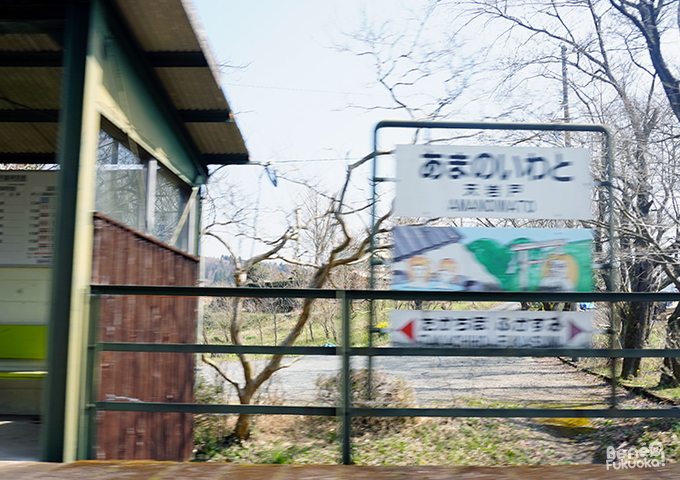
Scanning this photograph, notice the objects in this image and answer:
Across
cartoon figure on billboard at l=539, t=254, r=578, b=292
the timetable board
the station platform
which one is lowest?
the station platform

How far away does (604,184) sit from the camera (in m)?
5.16

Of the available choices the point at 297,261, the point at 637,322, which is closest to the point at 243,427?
the point at 297,261

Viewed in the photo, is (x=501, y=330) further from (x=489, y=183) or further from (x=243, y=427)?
(x=243, y=427)


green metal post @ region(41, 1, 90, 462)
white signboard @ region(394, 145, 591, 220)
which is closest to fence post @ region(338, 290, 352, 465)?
white signboard @ region(394, 145, 591, 220)

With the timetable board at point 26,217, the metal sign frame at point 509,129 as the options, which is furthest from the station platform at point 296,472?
the timetable board at point 26,217

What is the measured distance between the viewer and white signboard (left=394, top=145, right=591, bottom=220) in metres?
4.93

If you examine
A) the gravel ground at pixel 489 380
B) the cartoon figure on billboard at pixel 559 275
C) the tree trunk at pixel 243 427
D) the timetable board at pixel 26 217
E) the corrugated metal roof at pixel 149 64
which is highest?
the corrugated metal roof at pixel 149 64

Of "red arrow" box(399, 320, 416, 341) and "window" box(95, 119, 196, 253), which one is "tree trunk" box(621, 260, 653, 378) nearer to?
"red arrow" box(399, 320, 416, 341)

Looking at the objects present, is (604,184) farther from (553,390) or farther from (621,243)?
(621,243)

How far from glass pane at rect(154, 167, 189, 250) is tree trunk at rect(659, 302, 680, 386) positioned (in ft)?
26.0

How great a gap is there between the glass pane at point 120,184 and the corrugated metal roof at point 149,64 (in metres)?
0.89

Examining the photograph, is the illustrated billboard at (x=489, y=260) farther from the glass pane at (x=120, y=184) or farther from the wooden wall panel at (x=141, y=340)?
the glass pane at (x=120, y=184)

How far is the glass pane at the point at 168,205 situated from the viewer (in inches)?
237

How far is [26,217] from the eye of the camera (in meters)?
6.49
